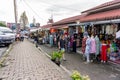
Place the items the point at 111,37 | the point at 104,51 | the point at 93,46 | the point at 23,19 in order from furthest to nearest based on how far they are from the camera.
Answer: the point at 23,19 < the point at 111,37 < the point at 93,46 < the point at 104,51

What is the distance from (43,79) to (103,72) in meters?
4.18

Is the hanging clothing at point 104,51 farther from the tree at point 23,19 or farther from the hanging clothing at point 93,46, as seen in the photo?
the tree at point 23,19

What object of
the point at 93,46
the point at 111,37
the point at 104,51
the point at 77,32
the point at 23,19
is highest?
the point at 23,19

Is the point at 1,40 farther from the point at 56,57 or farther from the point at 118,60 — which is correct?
the point at 118,60

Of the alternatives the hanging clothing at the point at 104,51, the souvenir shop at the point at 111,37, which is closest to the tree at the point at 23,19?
the souvenir shop at the point at 111,37

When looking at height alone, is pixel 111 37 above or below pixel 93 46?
above

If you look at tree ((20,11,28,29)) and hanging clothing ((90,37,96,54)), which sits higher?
tree ((20,11,28,29))

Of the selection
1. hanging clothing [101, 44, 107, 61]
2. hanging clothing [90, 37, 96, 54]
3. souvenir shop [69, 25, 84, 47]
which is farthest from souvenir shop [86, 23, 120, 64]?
souvenir shop [69, 25, 84, 47]

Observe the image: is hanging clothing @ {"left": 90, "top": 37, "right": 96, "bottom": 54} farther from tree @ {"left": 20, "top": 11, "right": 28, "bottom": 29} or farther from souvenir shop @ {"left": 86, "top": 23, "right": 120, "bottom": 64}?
tree @ {"left": 20, "top": 11, "right": 28, "bottom": 29}

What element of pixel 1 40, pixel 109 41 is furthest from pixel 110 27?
pixel 1 40

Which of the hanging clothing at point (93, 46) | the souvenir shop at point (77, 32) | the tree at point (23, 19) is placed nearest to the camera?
the hanging clothing at point (93, 46)

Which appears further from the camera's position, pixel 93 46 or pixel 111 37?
pixel 111 37

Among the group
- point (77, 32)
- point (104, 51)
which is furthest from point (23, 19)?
point (104, 51)

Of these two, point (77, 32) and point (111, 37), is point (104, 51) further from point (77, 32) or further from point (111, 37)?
point (77, 32)
